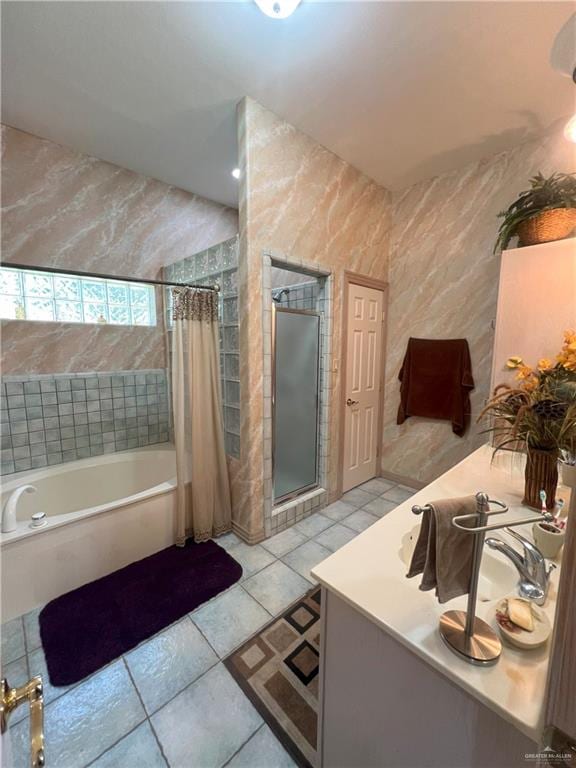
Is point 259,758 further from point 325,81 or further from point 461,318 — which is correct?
point 325,81

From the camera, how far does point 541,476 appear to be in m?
1.22

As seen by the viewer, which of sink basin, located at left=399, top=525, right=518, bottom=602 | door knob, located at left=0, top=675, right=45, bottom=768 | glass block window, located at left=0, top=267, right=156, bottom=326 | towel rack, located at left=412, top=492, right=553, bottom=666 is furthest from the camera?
glass block window, located at left=0, top=267, right=156, bottom=326

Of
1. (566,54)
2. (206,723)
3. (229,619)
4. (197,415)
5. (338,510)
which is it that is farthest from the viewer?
(338,510)

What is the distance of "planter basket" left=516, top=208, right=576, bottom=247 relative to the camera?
1.70m

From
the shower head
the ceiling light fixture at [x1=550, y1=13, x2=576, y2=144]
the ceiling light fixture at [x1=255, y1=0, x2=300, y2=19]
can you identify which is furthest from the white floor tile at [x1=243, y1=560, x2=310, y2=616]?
the ceiling light fixture at [x1=255, y1=0, x2=300, y2=19]

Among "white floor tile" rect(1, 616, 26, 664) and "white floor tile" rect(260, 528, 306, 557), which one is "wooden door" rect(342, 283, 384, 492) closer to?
"white floor tile" rect(260, 528, 306, 557)

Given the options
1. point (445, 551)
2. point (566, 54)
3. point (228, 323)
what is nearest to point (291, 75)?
point (566, 54)

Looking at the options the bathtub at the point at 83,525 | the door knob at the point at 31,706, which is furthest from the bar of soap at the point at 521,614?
the bathtub at the point at 83,525

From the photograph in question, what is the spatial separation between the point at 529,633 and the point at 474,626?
0.38ft

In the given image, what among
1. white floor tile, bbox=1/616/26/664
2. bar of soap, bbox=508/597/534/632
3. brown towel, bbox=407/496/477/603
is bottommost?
white floor tile, bbox=1/616/26/664

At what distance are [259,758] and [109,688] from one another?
687 millimetres

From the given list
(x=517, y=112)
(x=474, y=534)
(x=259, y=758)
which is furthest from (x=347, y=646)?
(x=517, y=112)

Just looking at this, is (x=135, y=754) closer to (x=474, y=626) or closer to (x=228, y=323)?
(x=474, y=626)

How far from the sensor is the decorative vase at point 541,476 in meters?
1.20
